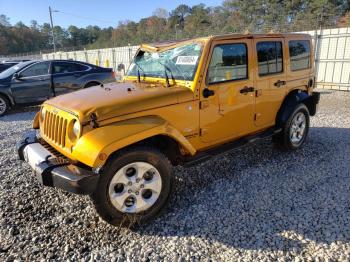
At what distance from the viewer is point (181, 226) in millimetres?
3166

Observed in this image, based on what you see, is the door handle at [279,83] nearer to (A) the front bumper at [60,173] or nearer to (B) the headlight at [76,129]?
(B) the headlight at [76,129]

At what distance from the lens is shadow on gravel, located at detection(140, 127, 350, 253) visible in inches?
118

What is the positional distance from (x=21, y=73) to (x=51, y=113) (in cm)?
645

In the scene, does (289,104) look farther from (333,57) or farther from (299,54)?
(333,57)

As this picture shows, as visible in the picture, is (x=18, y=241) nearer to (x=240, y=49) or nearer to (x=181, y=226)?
(x=181, y=226)

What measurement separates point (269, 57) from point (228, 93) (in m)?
1.10

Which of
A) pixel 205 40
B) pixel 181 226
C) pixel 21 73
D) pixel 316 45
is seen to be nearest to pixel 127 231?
pixel 181 226

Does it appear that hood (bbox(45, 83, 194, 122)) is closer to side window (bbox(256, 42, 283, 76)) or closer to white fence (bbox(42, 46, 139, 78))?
side window (bbox(256, 42, 283, 76))

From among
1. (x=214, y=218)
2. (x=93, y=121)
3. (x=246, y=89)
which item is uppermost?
(x=246, y=89)

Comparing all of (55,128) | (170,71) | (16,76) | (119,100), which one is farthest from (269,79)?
(16,76)

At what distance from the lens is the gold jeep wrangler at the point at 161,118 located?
288 cm

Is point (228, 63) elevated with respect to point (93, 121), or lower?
elevated

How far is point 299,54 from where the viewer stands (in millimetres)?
4984

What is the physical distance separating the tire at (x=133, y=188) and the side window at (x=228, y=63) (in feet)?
4.21
